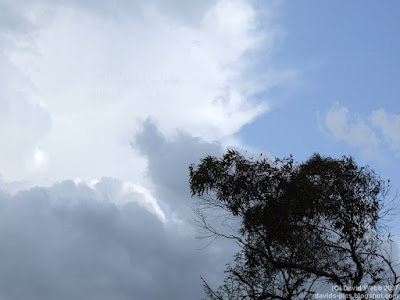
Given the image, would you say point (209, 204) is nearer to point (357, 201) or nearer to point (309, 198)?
point (309, 198)

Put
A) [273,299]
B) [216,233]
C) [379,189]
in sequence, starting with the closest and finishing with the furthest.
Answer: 1. [273,299]
2. [216,233]
3. [379,189]

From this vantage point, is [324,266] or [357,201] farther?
[357,201]

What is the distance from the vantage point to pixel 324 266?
2011cm

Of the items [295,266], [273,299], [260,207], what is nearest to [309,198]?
[260,207]

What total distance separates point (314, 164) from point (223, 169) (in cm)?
517

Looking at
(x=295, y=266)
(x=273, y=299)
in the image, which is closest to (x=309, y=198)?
(x=295, y=266)

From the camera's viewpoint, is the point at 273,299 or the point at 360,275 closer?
the point at 273,299

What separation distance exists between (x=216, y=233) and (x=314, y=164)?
795cm

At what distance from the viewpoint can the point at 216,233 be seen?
19125 mm

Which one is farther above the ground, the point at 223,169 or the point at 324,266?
the point at 223,169

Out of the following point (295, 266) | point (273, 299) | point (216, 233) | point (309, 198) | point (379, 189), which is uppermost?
point (379, 189)

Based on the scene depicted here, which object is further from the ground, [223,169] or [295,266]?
[223,169]

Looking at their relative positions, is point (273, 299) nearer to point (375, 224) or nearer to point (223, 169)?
point (223, 169)

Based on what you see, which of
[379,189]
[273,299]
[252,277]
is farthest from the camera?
[379,189]
